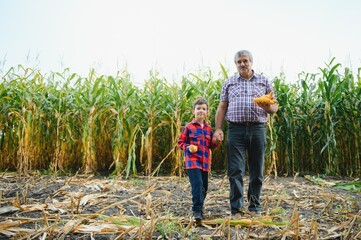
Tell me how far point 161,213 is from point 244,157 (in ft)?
3.21

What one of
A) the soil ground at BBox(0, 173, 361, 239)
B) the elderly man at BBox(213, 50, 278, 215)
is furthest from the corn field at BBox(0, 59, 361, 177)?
the elderly man at BBox(213, 50, 278, 215)

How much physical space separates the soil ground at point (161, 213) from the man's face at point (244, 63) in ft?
4.17

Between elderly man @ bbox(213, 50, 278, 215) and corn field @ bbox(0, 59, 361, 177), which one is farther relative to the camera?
corn field @ bbox(0, 59, 361, 177)

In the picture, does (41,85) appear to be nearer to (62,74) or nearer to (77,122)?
(62,74)

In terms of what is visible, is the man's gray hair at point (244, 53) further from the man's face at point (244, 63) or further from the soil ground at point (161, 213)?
the soil ground at point (161, 213)

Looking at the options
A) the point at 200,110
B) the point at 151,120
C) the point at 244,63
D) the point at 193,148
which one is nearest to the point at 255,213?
the point at 193,148

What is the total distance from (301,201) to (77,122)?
4213mm

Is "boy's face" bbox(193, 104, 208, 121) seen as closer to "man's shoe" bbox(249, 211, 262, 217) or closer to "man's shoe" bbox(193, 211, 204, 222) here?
"man's shoe" bbox(193, 211, 204, 222)

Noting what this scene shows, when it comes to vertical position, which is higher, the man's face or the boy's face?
the man's face

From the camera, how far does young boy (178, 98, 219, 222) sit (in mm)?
2781

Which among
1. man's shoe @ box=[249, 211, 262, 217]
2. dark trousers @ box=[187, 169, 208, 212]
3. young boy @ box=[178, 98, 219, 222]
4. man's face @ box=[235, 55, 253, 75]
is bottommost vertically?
man's shoe @ box=[249, 211, 262, 217]

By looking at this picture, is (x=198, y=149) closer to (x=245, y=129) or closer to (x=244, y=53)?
(x=245, y=129)

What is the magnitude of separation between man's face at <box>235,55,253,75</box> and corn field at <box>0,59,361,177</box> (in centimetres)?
228

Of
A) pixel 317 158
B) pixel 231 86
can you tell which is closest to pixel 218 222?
pixel 231 86
